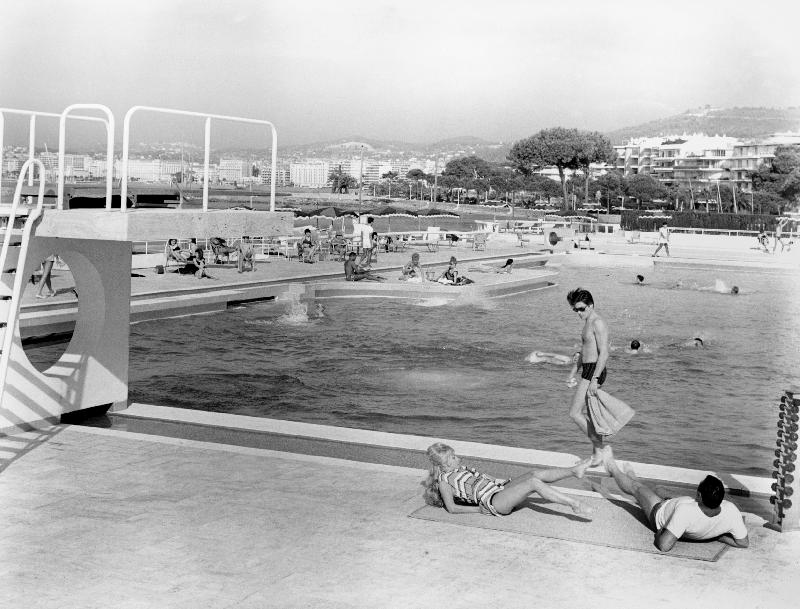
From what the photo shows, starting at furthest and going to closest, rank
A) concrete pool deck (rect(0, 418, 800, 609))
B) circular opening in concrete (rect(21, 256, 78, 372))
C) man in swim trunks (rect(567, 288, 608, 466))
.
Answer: circular opening in concrete (rect(21, 256, 78, 372)), man in swim trunks (rect(567, 288, 608, 466)), concrete pool deck (rect(0, 418, 800, 609))

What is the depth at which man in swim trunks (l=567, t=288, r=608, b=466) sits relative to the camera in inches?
175

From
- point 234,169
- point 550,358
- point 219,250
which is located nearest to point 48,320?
point 234,169

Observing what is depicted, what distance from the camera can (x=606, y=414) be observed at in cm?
443

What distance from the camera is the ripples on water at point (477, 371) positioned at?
741 cm

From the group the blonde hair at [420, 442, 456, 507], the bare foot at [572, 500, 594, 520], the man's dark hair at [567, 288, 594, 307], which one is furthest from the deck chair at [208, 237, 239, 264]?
the bare foot at [572, 500, 594, 520]

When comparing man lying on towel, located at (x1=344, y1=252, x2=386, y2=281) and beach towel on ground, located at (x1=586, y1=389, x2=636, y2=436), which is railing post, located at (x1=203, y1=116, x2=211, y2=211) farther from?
man lying on towel, located at (x1=344, y1=252, x2=386, y2=281)

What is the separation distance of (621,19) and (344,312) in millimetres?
7626

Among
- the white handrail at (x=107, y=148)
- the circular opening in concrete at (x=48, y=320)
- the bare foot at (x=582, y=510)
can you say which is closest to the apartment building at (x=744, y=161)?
the circular opening in concrete at (x=48, y=320)

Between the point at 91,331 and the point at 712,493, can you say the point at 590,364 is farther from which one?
the point at 91,331

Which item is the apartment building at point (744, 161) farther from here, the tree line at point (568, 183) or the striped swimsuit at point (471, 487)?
the striped swimsuit at point (471, 487)

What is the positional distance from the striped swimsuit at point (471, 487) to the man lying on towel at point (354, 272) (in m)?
10.6

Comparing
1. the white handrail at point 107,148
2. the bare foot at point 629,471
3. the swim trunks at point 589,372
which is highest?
the white handrail at point 107,148

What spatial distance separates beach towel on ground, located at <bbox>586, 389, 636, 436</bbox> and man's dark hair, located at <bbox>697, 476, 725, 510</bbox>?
2.09 ft

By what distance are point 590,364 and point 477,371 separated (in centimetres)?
498
